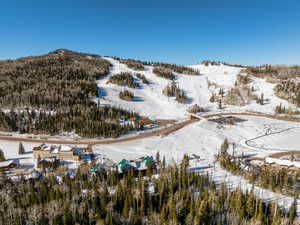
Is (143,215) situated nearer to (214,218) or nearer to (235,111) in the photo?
(214,218)

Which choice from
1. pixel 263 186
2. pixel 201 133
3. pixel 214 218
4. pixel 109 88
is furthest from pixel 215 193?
pixel 109 88

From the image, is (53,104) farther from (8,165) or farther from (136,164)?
(136,164)

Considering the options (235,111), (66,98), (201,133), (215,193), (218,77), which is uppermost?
(218,77)

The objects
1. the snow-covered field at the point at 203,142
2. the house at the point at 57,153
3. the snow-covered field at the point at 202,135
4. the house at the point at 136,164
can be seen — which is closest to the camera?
the house at the point at 136,164

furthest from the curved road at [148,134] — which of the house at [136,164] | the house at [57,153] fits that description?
the house at [136,164]

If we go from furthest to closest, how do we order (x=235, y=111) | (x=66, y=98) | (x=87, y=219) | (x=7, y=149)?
(x=235, y=111) < (x=66, y=98) < (x=7, y=149) < (x=87, y=219)

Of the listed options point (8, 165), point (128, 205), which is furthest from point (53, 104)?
point (128, 205)

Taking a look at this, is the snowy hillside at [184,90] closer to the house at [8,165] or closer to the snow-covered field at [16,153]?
the snow-covered field at [16,153]
